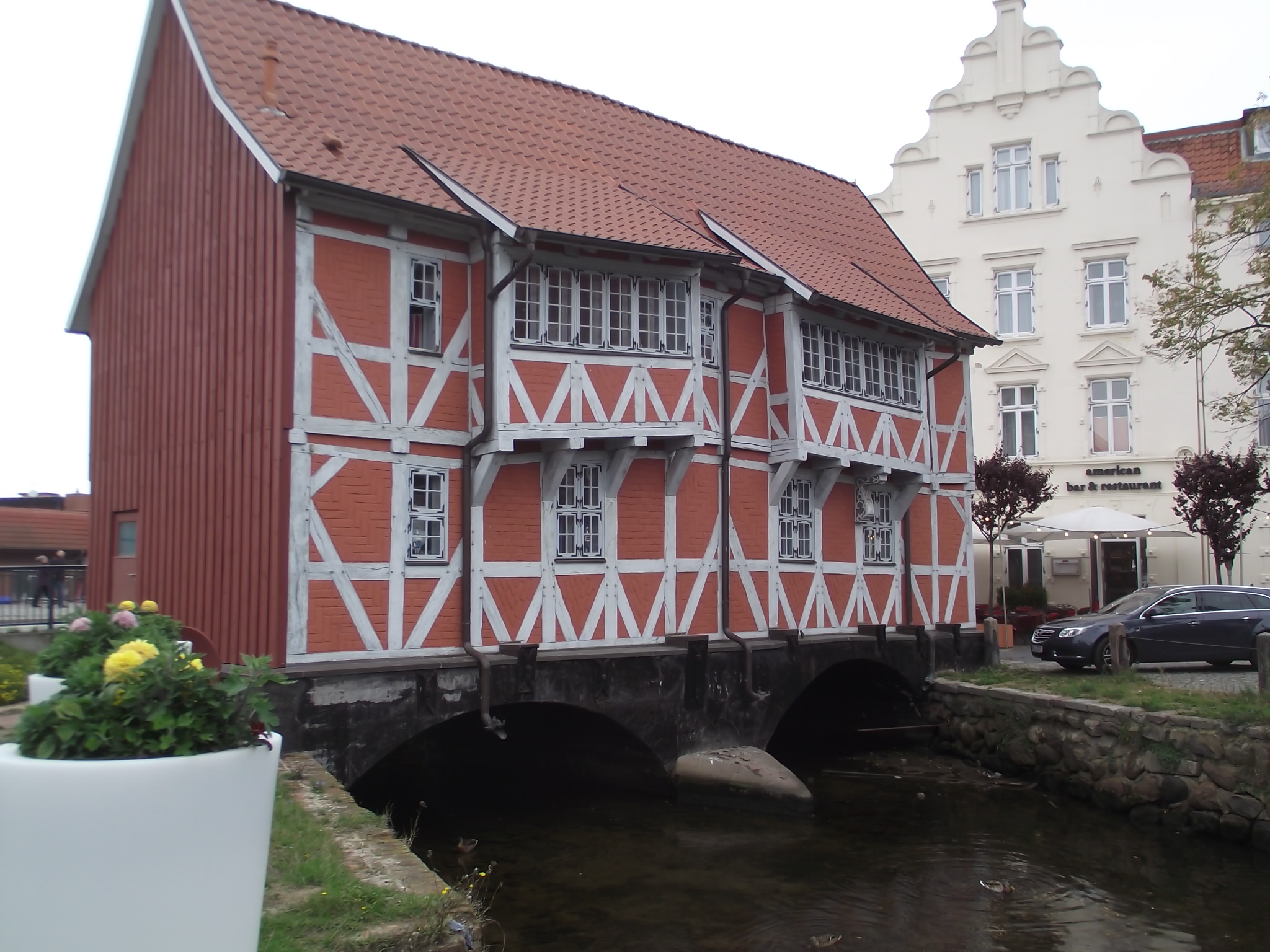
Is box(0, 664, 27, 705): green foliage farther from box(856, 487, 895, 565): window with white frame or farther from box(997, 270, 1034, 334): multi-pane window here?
box(997, 270, 1034, 334): multi-pane window

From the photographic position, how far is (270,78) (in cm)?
1238

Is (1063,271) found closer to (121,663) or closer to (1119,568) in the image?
(1119,568)

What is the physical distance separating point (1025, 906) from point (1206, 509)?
52.5 ft

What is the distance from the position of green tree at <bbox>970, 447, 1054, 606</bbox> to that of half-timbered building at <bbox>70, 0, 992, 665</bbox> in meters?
7.51

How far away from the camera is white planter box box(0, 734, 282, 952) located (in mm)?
3316

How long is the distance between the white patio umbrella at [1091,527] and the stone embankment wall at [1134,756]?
7.83m

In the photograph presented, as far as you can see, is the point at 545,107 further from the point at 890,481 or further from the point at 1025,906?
the point at 1025,906

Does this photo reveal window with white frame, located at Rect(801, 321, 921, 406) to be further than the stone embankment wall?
Yes

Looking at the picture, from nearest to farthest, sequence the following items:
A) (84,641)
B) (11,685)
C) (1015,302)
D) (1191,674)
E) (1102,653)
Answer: (84,641) → (11,685) → (1191,674) → (1102,653) → (1015,302)

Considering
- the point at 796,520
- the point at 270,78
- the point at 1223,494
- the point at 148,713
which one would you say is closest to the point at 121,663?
the point at 148,713

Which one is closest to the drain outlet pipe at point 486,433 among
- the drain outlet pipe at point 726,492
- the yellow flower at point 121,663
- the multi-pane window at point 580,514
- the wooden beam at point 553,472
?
the wooden beam at point 553,472

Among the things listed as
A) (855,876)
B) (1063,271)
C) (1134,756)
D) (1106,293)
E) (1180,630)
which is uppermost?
(1063,271)

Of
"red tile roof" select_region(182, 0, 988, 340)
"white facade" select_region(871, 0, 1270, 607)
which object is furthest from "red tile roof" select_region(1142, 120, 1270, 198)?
"red tile roof" select_region(182, 0, 988, 340)

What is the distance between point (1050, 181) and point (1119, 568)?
10.1 m
